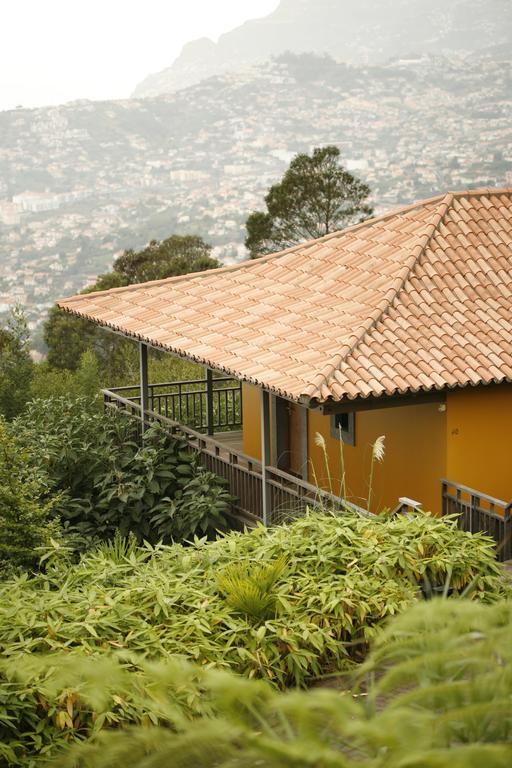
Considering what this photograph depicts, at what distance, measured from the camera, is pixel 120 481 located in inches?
588

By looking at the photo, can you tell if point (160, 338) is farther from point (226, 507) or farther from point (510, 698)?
point (510, 698)

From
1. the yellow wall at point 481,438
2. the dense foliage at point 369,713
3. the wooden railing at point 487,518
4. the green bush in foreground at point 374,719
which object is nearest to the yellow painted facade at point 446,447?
the yellow wall at point 481,438

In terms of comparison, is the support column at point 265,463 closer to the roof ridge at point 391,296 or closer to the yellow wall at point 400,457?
the yellow wall at point 400,457

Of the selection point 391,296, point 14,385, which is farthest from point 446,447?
point 14,385

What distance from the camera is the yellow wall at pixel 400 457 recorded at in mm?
13094

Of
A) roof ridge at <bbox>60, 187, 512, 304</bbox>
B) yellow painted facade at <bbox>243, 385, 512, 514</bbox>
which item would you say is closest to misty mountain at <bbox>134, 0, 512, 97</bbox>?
roof ridge at <bbox>60, 187, 512, 304</bbox>

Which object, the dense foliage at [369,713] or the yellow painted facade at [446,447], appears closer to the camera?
the dense foliage at [369,713]

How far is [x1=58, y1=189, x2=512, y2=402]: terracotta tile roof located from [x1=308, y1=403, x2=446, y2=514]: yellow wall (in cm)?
95

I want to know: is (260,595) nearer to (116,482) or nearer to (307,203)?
(116,482)

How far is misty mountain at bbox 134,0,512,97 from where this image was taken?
141 meters

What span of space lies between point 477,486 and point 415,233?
4119 mm

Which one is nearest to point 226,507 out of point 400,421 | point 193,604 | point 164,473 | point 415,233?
point 164,473

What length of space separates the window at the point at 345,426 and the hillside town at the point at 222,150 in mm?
65077

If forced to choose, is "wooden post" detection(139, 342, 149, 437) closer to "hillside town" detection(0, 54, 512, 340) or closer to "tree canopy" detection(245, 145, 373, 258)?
"tree canopy" detection(245, 145, 373, 258)
